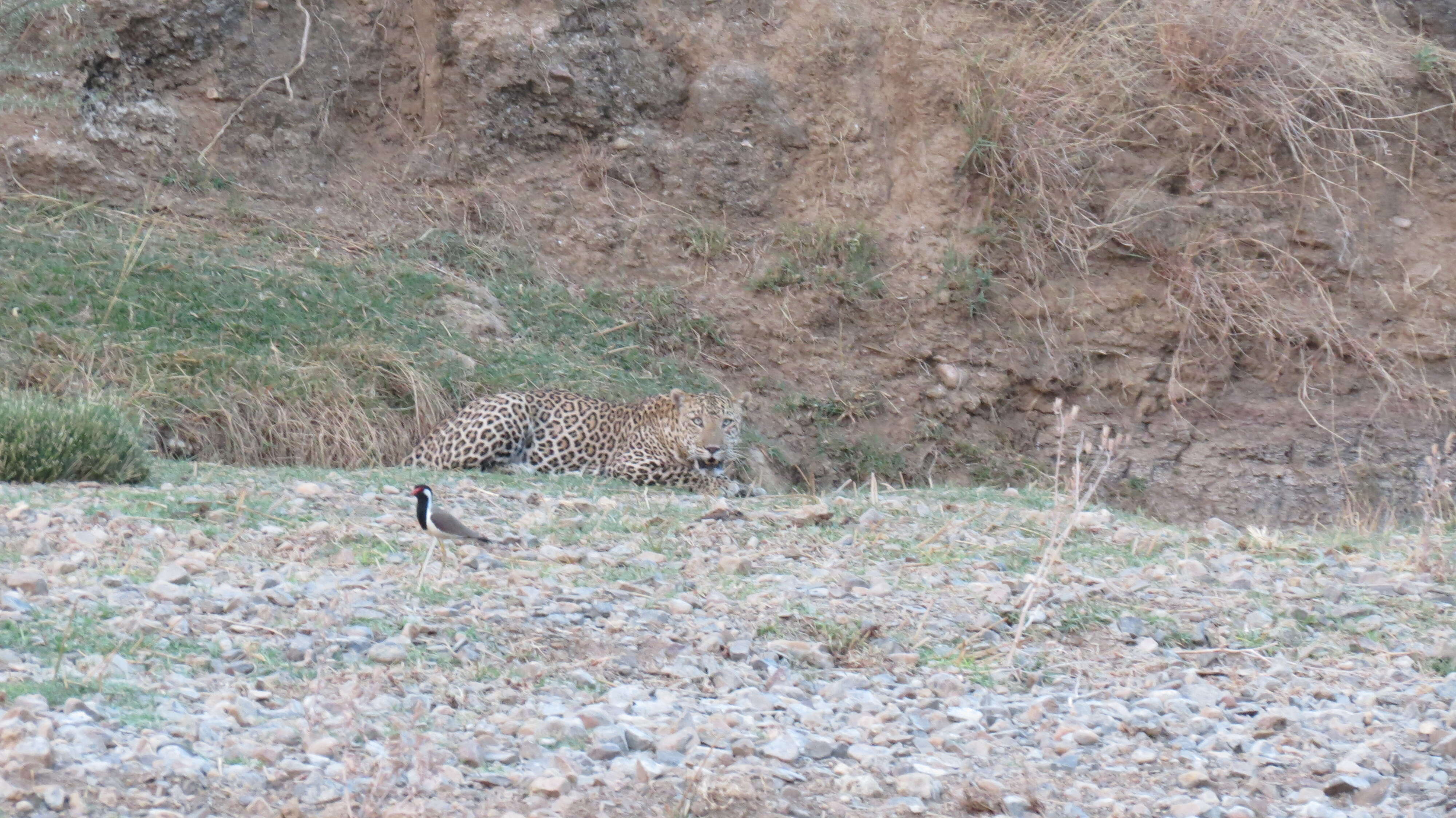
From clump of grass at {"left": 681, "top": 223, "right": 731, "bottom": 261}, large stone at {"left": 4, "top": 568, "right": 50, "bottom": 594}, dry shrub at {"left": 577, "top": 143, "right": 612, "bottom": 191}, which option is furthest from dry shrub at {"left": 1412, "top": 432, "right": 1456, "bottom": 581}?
dry shrub at {"left": 577, "top": 143, "right": 612, "bottom": 191}

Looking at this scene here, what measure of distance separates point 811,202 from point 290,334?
4.87 metres

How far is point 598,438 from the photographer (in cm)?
1039

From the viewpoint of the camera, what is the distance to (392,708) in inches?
162

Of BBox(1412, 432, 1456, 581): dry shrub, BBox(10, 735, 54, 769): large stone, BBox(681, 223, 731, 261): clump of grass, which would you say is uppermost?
BBox(681, 223, 731, 261): clump of grass

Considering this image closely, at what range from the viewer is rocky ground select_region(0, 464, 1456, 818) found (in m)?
3.65

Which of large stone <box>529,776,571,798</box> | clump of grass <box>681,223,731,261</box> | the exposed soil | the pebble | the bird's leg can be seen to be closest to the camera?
large stone <box>529,776,571,798</box>

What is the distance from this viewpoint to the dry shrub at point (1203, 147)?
12.5 metres

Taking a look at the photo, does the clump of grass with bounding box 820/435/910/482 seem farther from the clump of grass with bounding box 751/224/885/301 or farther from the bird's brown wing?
the bird's brown wing

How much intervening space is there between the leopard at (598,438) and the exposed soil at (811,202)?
1.72m

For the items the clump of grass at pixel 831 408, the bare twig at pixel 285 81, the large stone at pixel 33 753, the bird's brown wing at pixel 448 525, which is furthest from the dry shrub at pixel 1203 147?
the large stone at pixel 33 753

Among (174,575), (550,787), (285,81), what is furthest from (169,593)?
(285,81)

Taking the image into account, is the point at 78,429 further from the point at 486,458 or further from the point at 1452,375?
the point at 1452,375

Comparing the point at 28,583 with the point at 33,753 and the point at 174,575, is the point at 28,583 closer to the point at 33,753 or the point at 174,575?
the point at 174,575

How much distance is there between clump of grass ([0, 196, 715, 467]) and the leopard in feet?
1.79
